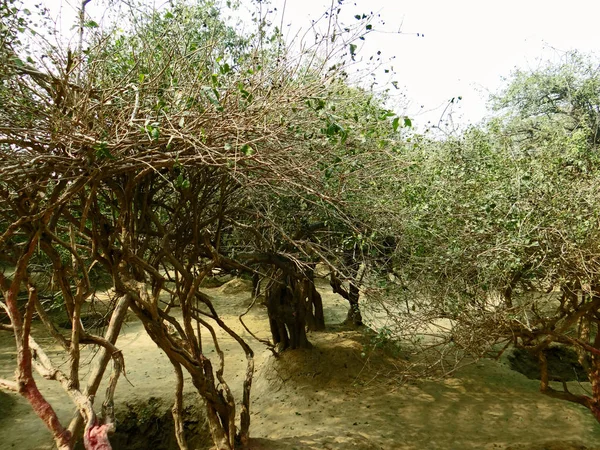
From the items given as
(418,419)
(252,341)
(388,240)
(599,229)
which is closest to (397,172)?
(388,240)

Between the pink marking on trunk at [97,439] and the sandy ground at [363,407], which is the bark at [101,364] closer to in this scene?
the pink marking on trunk at [97,439]

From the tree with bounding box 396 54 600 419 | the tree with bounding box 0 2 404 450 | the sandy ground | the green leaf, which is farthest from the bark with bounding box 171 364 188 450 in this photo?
the green leaf

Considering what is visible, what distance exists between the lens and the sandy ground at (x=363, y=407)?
6379mm

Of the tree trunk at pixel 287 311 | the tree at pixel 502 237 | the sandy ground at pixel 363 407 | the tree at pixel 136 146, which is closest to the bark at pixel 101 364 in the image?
the tree at pixel 136 146

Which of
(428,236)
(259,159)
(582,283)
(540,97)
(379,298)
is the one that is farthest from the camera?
(540,97)

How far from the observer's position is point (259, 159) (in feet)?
13.0

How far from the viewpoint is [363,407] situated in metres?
7.32

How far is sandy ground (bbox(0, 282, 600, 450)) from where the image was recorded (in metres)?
6.38

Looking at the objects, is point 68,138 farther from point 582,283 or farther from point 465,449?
point 465,449

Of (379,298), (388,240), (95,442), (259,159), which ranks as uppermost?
(259,159)

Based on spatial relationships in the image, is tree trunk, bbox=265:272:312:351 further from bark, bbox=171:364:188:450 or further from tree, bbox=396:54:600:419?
bark, bbox=171:364:188:450

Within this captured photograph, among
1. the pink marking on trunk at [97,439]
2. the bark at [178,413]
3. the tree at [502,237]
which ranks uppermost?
the tree at [502,237]

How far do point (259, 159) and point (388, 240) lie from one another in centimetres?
409

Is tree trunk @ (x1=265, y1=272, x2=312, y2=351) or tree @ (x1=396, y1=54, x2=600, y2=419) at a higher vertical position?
tree @ (x1=396, y1=54, x2=600, y2=419)
